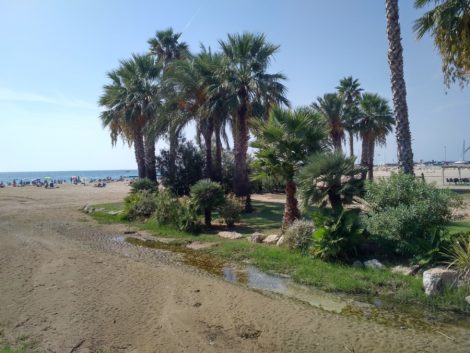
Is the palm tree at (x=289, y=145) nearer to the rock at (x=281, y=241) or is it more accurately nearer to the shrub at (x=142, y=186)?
the rock at (x=281, y=241)

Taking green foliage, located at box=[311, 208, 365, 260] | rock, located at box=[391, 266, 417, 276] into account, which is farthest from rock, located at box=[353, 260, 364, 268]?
rock, located at box=[391, 266, 417, 276]

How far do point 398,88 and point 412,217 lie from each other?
16.4ft

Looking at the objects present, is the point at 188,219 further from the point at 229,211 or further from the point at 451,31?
the point at 451,31

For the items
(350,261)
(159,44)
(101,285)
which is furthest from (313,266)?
(159,44)

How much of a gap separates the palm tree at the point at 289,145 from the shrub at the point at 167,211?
4.85m

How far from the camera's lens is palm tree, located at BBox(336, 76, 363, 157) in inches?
1293

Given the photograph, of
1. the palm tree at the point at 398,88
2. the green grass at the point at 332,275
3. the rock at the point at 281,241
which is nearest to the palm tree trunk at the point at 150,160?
the green grass at the point at 332,275

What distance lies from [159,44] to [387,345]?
30.6m

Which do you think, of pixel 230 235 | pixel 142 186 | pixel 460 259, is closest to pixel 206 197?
pixel 230 235

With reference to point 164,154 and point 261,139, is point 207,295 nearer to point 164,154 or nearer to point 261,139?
point 261,139

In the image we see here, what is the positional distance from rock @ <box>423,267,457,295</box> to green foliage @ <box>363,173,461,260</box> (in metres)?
0.89

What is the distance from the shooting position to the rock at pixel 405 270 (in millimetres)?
8055

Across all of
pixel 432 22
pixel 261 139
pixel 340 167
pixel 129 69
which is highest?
pixel 129 69

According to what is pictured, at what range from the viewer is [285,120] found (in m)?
12.0
